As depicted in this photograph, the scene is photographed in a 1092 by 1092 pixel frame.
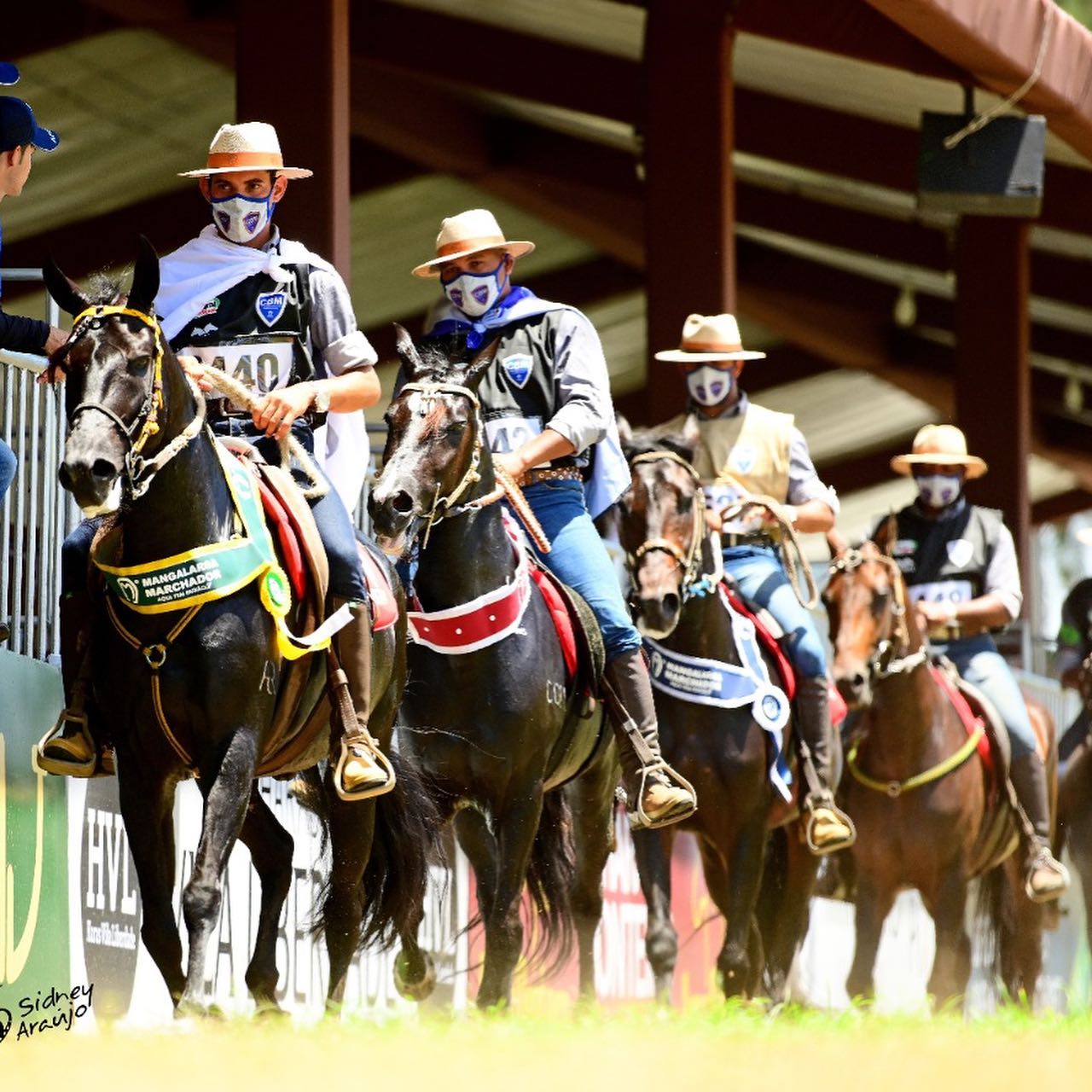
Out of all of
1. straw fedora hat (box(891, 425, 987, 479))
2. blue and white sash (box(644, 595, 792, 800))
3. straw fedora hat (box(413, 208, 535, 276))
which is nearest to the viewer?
straw fedora hat (box(413, 208, 535, 276))

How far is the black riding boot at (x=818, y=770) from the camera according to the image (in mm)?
10781

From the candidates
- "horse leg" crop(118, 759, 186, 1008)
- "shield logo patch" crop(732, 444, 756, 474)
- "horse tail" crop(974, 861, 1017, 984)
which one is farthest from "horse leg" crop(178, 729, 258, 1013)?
"horse tail" crop(974, 861, 1017, 984)

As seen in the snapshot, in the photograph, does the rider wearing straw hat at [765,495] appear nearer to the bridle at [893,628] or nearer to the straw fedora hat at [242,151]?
the bridle at [893,628]

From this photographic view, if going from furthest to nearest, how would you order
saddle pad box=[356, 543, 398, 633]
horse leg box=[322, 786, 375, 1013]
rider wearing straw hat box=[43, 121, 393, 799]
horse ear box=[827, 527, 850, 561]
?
horse ear box=[827, 527, 850, 561] < horse leg box=[322, 786, 375, 1013] < saddle pad box=[356, 543, 398, 633] < rider wearing straw hat box=[43, 121, 393, 799]

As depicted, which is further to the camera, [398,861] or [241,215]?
[398,861]

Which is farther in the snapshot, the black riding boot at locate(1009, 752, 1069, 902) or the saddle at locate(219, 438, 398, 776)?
the black riding boot at locate(1009, 752, 1069, 902)

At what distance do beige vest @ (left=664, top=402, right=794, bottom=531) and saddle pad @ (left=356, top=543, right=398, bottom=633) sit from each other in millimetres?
3214

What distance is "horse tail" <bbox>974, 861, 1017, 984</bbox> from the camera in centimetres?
1391

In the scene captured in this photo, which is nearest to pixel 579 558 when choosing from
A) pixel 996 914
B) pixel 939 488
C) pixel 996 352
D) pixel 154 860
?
pixel 154 860

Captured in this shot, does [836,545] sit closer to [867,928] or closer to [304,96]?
[867,928]

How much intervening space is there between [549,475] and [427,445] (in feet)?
3.83

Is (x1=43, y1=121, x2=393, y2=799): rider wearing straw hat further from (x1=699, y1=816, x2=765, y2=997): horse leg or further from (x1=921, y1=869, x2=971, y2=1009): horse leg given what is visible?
A: (x1=921, y1=869, x2=971, y2=1009): horse leg

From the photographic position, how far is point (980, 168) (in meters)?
14.9

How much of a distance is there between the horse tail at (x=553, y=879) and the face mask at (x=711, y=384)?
2.45 meters
